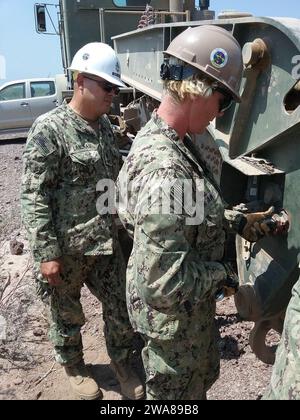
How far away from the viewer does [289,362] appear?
1.27 m

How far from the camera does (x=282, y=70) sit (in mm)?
2191

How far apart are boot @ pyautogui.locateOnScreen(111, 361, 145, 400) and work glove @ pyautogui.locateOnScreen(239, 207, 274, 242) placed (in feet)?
4.41

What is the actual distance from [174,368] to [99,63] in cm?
162

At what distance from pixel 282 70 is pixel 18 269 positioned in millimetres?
3224

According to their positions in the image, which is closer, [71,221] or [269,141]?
[269,141]

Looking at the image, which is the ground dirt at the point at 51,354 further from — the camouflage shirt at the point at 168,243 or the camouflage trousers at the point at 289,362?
the camouflage trousers at the point at 289,362

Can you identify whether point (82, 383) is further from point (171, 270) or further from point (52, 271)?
point (171, 270)

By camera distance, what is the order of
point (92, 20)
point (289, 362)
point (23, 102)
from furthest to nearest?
point (23, 102)
point (92, 20)
point (289, 362)

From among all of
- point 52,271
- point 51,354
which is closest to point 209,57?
point 52,271

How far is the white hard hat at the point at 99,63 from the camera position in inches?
102

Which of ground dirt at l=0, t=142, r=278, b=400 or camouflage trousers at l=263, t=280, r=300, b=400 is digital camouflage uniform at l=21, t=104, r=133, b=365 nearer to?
ground dirt at l=0, t=142, r=278, b=400

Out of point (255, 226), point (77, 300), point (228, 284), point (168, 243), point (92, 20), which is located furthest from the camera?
point (92, 20)

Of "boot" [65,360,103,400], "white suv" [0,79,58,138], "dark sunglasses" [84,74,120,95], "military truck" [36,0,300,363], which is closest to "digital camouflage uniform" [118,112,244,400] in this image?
"military truck" [36,0,300,363]
